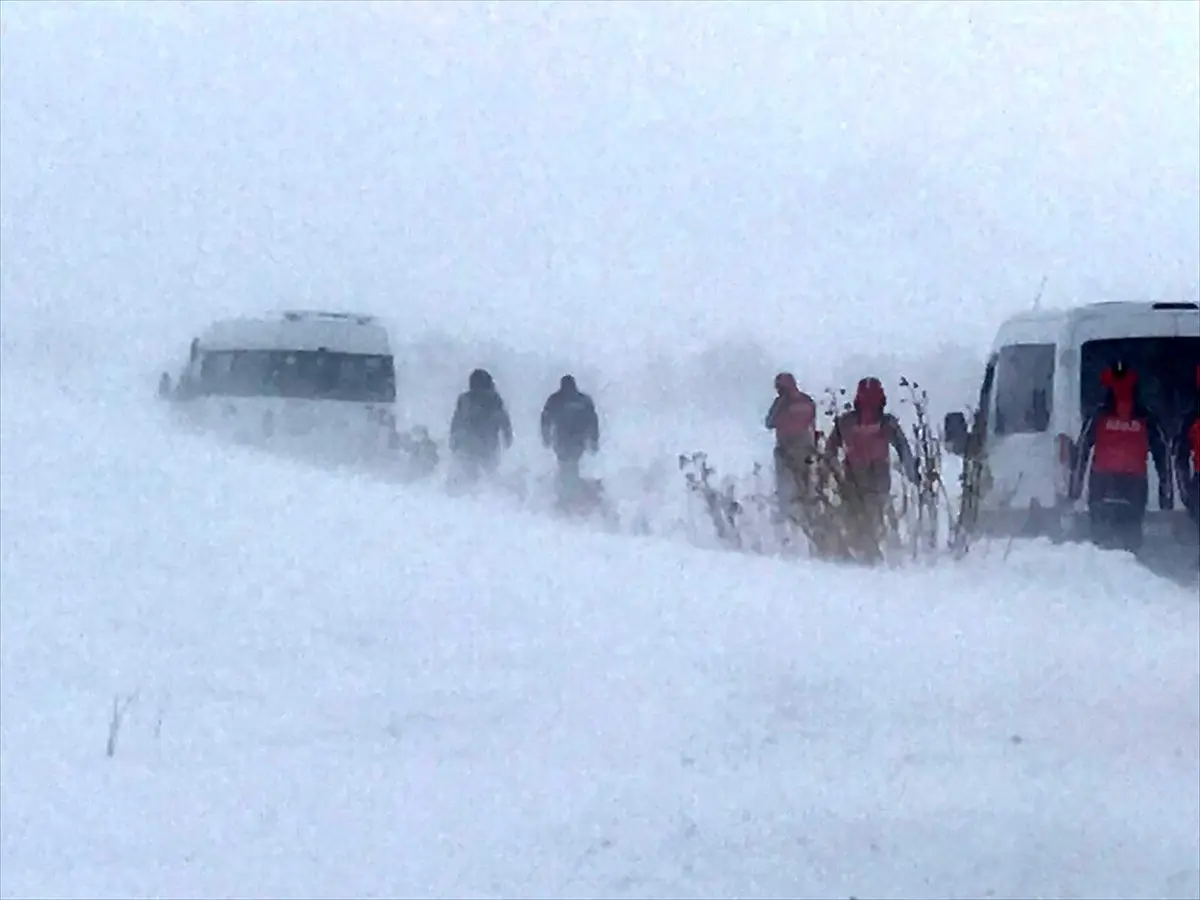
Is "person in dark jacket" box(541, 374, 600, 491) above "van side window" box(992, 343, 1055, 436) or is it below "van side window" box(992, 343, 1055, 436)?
below

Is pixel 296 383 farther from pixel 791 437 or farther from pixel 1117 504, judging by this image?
pixel 1117 504

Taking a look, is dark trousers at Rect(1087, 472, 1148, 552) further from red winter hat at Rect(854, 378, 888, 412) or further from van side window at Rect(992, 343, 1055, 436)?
red winter hat at Rect(854, 378, 888, 412)

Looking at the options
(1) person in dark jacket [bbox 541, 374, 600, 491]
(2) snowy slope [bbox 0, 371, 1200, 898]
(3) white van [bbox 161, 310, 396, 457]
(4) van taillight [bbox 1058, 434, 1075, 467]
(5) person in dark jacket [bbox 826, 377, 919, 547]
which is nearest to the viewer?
(2) snowy slope [bbox 0, 371, 1200, 898]

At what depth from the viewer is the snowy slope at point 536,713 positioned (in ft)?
17.6

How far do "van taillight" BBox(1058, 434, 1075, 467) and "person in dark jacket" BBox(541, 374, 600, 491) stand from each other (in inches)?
118

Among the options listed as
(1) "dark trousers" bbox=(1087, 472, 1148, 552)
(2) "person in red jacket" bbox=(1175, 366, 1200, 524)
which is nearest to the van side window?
(1) "dark trousers" bbox=(1087, 472, 1148, 552)

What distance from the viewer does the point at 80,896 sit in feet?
16.4

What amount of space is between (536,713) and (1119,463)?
188 inches

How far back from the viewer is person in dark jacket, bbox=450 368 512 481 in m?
12.2

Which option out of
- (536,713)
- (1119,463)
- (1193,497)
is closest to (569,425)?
(1119,463)

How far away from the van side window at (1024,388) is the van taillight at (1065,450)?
147 mm

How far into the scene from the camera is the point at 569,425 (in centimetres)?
1216

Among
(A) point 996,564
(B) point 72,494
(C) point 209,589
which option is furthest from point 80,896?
(A) point 996,564

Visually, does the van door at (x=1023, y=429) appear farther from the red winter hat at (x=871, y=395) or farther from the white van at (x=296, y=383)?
the white van at (x=296, y=383)
